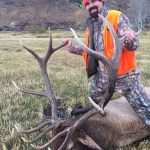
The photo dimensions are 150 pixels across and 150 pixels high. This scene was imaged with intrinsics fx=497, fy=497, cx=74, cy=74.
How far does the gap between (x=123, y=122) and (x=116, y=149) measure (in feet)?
1.06

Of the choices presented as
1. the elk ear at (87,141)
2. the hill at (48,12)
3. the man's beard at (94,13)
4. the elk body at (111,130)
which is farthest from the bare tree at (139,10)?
the elk ear at (87,141)

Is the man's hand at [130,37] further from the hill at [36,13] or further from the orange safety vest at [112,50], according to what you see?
the hill at [36,13]

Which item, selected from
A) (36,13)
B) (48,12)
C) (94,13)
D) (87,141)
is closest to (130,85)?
(94,13)

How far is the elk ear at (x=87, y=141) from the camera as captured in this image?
15.0 ft

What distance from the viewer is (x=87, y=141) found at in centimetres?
460

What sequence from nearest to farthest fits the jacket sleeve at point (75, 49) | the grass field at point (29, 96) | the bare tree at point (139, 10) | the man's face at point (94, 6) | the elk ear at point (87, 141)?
the elk ear at point (87, 141), the grass field at point (29, 96), the man's face at point (94, 6), the jacket sleeve at point (75, 49), the bare tree at point (139, 10)

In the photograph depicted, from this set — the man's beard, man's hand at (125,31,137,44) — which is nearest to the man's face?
the man's beard

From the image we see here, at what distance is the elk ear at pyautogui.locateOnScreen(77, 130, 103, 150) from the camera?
4582 mm

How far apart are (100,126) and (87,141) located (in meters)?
0.45

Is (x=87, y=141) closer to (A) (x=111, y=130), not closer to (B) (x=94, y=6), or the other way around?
(A) (x=111, y=130)

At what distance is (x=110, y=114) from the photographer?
5328mm

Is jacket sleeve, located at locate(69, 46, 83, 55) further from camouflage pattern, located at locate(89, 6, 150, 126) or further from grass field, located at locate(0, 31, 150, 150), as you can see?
grass field, located at locate(0, 31, 150, 150)

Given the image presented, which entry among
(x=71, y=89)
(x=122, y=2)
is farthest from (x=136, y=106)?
(x=122, y=2)

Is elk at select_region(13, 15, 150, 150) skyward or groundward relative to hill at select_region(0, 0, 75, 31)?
skyward
